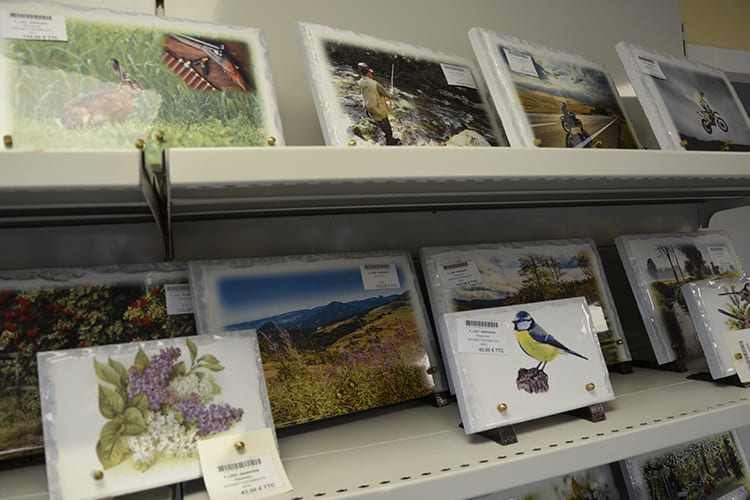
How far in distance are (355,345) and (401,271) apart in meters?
0.20

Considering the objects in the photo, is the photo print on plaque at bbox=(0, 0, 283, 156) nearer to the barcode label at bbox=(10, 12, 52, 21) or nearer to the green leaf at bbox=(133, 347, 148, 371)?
the barcode label at bbox=(10, 12, 52, 21)

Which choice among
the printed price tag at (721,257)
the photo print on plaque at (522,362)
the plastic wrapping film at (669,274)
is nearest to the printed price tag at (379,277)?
the photo print on plaque at (522,362)

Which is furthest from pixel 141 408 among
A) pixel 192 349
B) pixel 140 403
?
pixel 192 349

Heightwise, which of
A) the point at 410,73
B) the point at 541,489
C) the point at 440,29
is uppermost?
the point at 440,29

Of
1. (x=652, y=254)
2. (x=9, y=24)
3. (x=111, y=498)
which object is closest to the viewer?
(x=111, y=498)

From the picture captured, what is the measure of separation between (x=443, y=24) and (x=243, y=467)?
3.97ft

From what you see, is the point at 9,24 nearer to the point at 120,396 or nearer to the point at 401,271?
the point at 120,396

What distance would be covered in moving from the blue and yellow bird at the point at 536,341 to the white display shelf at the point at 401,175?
0.26m

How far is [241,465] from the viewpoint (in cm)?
82

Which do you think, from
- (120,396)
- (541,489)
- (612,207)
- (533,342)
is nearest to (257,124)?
(120,396)

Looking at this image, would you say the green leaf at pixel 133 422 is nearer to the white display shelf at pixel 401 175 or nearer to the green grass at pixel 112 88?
the white display shelf at pixel 401 175

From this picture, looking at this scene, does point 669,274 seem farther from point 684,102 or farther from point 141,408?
point 141,408

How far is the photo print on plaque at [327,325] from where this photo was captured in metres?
1.05

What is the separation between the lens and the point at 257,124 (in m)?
1.06
